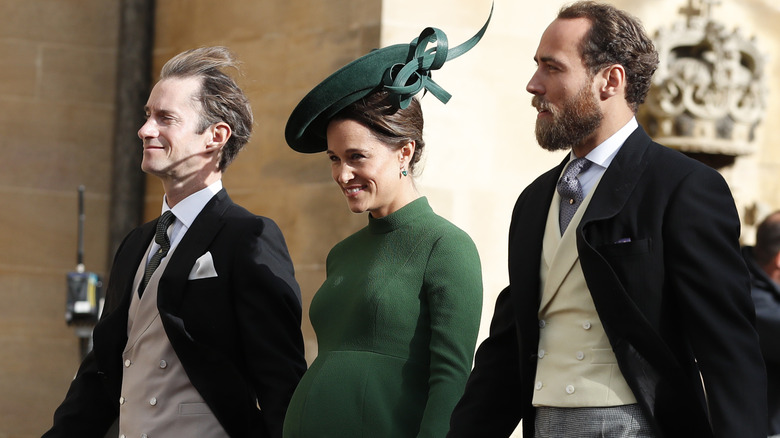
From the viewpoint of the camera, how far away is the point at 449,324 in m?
3.70

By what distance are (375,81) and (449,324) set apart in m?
0.75

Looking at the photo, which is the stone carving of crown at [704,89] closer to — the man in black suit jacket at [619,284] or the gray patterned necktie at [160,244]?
the gray patterned necktie at [160,244]

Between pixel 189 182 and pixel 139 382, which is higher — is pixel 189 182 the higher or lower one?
the higher one

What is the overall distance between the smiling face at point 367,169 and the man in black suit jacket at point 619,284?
0.51 m

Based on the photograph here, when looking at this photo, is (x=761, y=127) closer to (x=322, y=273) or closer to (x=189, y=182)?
(x=322, y=273)

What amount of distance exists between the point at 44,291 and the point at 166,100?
3.59 m

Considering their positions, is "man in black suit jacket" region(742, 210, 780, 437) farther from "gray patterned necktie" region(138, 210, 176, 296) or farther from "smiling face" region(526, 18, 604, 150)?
"gray patterned necktie" region(138, 210, 176, 296)

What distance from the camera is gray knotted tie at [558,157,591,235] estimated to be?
3.40 metres

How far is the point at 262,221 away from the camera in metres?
4.40

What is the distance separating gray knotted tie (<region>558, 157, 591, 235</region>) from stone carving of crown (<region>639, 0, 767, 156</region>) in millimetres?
3823

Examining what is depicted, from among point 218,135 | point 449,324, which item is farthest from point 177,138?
point 449,324

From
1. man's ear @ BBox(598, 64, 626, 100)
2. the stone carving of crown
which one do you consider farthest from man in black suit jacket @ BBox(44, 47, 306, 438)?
the stone carving of crown

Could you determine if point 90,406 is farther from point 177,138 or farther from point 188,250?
point 177,138

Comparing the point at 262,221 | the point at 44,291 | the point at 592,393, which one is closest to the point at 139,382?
the point at 262,221
